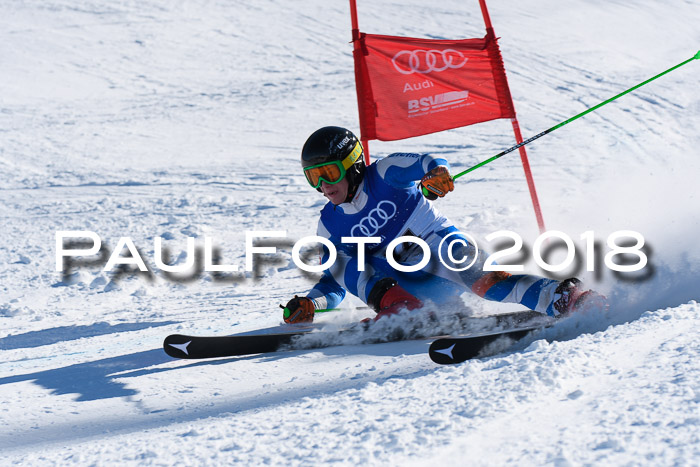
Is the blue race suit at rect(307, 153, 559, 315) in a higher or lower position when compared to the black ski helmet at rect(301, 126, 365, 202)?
lower

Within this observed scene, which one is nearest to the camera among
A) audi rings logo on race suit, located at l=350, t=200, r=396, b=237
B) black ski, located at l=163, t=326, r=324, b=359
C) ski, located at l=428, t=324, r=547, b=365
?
ski, located at l=428, t=324, r=547, b=365

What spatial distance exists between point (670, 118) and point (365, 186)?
289 inches

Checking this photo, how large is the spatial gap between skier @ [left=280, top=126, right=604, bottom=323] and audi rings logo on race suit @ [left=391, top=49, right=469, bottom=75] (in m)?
1.73

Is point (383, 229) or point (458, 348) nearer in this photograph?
point (458, 348)

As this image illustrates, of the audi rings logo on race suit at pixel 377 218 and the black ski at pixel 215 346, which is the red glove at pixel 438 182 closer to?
the audi rings logo on race suit at pixel 377 218

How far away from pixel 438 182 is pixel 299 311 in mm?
1007

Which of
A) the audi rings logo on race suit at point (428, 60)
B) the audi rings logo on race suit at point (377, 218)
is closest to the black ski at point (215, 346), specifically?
the audi rings logo on race suit at point (377, 218)

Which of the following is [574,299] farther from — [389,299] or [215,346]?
[215,346]

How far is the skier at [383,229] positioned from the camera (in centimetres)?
395

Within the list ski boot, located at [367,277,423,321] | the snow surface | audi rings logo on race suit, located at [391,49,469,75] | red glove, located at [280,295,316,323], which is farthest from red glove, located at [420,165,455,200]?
audi rings logo on race suit, located at [391,49,469,75]

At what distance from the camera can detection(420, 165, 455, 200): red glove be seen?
3.82 metres

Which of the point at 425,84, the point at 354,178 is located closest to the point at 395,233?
the point at 354,178

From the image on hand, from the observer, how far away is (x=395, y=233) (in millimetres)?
4223

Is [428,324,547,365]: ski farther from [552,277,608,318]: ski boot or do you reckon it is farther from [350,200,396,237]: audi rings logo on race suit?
[350,200,396,237]: audi rings logo on race suit
